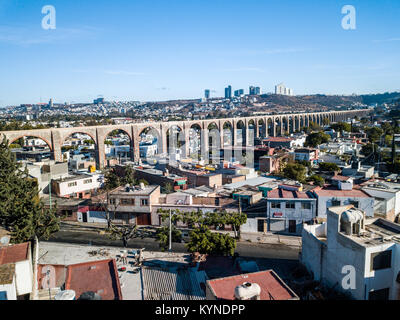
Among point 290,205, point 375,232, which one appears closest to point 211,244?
point 375,232

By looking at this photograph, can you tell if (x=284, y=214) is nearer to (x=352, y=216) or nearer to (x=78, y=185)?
(x=352, y=216)

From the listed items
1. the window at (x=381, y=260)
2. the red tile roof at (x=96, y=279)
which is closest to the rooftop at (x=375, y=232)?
the window at (x=381, y=260)

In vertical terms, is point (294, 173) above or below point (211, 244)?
above

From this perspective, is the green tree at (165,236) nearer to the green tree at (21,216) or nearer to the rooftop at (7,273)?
the green tree at (21,216)

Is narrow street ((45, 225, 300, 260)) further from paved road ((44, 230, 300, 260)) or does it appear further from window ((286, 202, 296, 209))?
window ((286, 202, 296, 209))

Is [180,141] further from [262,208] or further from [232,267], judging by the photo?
[232,267]
